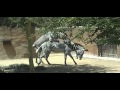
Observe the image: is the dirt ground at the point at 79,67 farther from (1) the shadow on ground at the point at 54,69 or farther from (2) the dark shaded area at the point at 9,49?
(2) the dark shaded area at the point at 9,49

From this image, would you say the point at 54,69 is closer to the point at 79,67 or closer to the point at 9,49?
the point at 79,67

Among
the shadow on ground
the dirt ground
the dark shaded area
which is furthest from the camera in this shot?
the dark shaded area

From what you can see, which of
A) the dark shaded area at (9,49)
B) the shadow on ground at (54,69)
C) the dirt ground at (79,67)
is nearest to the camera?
the shadow on ground at (54,69)

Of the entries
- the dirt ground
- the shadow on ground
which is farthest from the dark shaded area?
the shadow on ground

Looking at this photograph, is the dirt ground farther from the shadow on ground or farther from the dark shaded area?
the dark shaded area

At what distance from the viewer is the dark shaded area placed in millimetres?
18928

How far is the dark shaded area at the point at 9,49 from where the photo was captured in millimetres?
18928

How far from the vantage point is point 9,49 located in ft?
62.8

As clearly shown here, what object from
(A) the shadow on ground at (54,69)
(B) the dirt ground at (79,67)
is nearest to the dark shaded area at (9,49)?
(B) the dirt ground at (79,67)

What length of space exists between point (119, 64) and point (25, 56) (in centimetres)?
731
